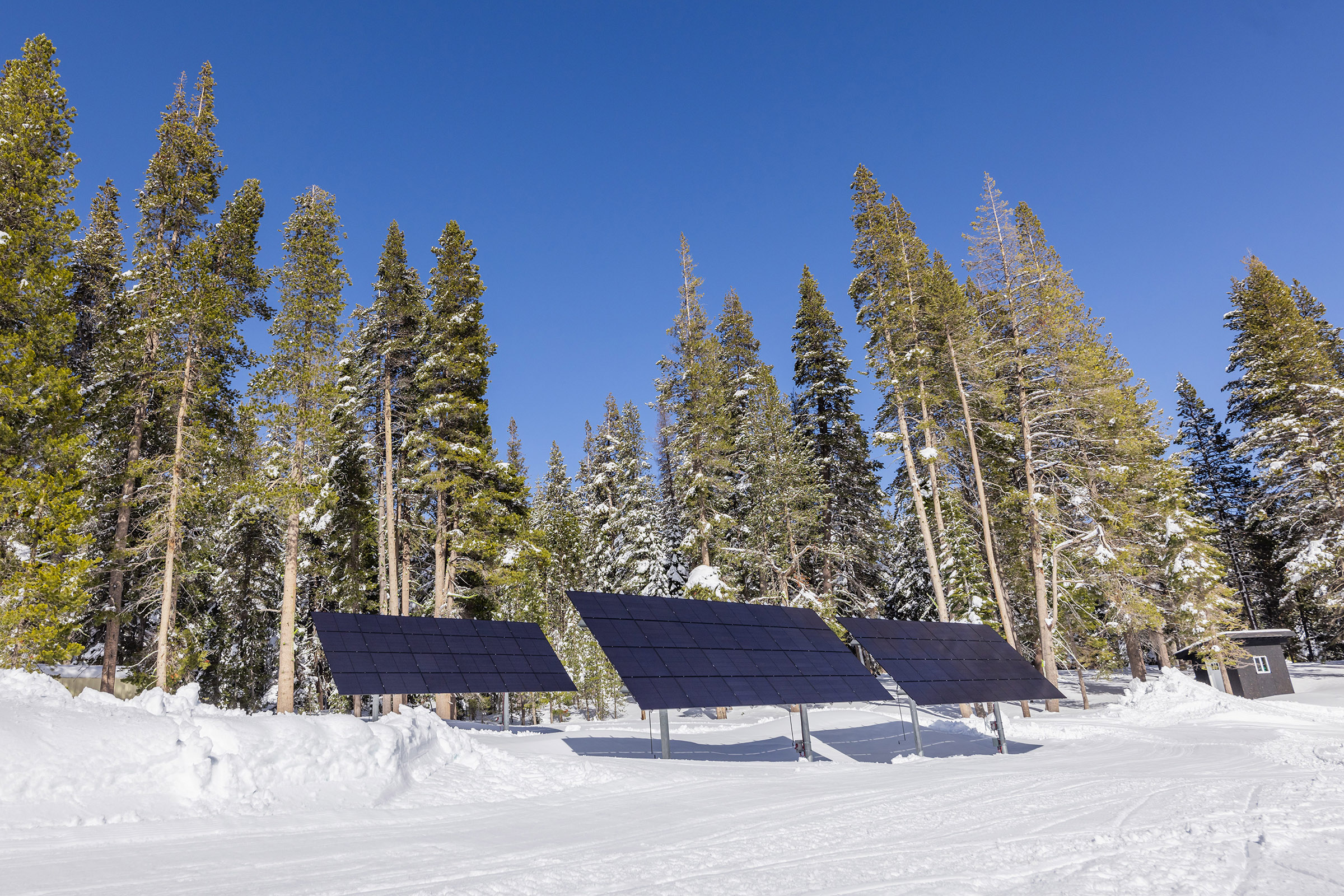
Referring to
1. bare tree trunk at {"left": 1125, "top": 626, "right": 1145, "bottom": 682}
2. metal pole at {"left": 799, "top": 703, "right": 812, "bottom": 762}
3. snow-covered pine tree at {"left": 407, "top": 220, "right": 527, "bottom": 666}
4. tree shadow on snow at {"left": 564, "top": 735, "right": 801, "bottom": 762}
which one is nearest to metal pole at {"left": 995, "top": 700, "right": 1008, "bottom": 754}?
tree shadow on snow at {"left": 564, "top": 735, "right": 801, "bottom": 762}

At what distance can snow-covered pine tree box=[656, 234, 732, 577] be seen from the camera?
2852 centimetres

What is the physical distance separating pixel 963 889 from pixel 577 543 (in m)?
36.9

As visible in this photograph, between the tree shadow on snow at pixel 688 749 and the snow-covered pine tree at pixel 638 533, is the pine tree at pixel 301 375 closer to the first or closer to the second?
the tree shadow on snow at pixel 688 749

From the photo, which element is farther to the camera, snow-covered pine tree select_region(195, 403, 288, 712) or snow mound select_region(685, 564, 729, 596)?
snow mound select_region(685, 564, 729, 596)

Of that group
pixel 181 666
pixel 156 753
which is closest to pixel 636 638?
pixel 156 753

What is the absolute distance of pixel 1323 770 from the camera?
11.5 m

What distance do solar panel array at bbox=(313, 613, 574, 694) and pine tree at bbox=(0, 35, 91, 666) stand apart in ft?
17.6

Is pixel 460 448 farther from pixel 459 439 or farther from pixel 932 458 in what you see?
pixel 932 458

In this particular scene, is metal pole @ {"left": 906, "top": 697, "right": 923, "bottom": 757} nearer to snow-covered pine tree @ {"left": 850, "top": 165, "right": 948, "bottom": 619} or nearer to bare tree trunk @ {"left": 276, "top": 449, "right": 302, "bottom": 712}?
snow-covered pine tree @ {"left": 850, "top": 165, "right": 948, "bottom": 619}

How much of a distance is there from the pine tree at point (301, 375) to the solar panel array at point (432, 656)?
11.5ft

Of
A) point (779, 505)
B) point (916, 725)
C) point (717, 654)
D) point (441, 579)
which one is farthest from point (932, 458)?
point (441, 579)

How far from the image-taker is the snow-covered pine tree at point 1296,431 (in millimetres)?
29391

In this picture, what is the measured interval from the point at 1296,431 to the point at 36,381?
43.3m

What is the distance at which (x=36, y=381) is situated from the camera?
→ 630 inches
